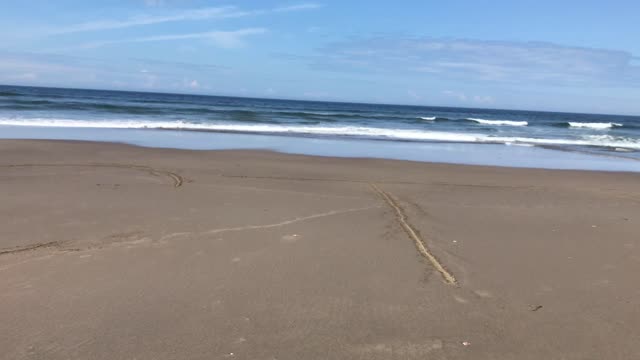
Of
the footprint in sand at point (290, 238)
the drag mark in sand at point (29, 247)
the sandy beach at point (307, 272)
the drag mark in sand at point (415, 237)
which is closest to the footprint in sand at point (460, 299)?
the sandy beach at point (307, 272)

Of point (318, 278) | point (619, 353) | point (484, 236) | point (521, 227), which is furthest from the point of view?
point (521, 227)

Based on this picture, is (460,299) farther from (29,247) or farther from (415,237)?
(29,247)

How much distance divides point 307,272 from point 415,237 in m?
1.71

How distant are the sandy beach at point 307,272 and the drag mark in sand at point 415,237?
24mm

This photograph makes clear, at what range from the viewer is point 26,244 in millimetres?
5387

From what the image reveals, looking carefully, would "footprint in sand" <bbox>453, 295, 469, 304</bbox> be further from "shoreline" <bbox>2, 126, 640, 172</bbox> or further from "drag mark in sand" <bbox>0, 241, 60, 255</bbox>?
"shoreline" <bbox>2, 126, 640, 172</bbox>

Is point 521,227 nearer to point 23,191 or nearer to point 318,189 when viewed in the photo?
point 318,189

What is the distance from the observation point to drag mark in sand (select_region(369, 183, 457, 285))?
4834 millimetres

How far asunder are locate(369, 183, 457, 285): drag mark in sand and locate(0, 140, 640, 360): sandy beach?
0.08ft

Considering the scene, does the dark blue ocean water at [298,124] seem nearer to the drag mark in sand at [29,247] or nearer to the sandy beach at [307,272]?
the sandy beach at [307,272]

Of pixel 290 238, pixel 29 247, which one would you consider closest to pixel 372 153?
pixel 290 238

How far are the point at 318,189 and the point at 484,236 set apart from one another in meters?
3.45

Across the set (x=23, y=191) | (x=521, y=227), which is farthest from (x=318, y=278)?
(x=23, y=191)

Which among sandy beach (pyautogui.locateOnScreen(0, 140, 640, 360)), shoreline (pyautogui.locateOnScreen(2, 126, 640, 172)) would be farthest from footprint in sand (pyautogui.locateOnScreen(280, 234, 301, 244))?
shoreline (pyautogui.locateOnScreen(2, 126, 640, 172))
